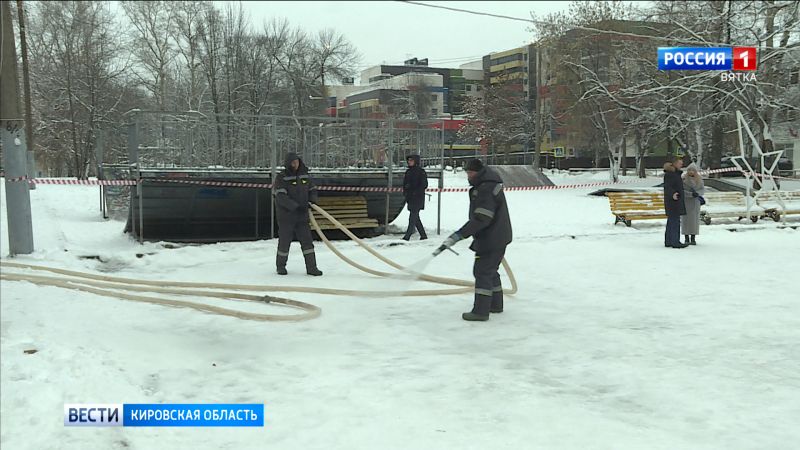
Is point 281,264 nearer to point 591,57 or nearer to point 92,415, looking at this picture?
point 92,415

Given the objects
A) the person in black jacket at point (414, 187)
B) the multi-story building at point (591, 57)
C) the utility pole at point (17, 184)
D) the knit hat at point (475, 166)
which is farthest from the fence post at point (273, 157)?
the multi-story building at point (591, 57)

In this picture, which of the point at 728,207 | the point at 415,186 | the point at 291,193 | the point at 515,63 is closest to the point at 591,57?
the point at 728,207

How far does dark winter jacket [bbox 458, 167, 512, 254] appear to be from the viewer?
6574 millimetres

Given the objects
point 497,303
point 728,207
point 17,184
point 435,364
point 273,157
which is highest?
point 273,157

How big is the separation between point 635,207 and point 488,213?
10.8 m

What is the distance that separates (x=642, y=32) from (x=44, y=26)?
94.5ft

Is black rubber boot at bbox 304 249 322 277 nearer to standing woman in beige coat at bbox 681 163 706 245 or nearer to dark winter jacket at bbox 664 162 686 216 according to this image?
dark winter jacket at bbox 664 162 686 216

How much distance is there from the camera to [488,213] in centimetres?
656

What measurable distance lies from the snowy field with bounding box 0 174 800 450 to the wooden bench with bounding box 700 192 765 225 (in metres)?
7.04

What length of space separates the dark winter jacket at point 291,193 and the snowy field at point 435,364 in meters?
0.90

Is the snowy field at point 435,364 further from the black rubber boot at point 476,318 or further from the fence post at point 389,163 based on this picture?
the fence post at point 389,163

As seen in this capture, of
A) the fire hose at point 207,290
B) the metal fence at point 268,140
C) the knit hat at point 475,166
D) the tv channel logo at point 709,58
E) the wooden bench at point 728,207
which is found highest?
the tv channel logo at point 709,58

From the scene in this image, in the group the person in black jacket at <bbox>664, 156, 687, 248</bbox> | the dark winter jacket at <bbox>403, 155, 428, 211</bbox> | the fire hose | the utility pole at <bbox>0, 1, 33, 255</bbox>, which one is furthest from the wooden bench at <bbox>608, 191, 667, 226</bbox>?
the utility pole at <bbox>0, 1, 33, 255</bbox>

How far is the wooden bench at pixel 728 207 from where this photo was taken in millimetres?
16141
